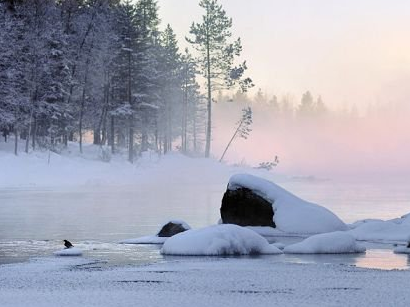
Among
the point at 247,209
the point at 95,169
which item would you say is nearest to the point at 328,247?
the point at 247,209

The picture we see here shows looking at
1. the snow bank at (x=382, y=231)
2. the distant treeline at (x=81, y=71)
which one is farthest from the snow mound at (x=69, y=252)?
the distant treeline at (x=81, y=71)

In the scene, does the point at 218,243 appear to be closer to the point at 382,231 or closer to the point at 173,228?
the point at 173,228

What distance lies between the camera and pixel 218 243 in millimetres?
13961

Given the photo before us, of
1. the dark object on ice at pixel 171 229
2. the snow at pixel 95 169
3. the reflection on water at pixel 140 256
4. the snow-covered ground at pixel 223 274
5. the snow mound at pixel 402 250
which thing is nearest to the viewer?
the snow-covered ground at pixel 223 274

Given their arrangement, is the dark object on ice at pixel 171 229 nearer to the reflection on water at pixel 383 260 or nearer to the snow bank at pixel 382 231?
the snow bank at pixel 382 231

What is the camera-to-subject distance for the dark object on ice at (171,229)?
55.1ft

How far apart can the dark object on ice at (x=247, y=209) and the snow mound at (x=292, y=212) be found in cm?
14

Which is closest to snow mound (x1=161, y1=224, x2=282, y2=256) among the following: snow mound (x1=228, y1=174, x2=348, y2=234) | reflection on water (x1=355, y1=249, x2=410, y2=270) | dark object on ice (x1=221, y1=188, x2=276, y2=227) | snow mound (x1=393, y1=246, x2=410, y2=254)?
reflection on water (x1=355, y1=249, x2=410, y2=270)

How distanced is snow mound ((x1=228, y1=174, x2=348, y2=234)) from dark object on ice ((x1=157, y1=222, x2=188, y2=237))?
2759 millimetres

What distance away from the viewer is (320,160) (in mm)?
128250

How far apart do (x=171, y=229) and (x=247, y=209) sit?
9.38 feet

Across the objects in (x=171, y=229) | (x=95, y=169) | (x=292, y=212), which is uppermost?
(x=95, y=169)

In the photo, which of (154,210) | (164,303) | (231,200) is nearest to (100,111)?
(154,210)

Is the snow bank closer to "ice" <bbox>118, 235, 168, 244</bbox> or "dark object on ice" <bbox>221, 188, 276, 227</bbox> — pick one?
"dark object on ice" <bbox>221, 188, 276, 227</bbox>
